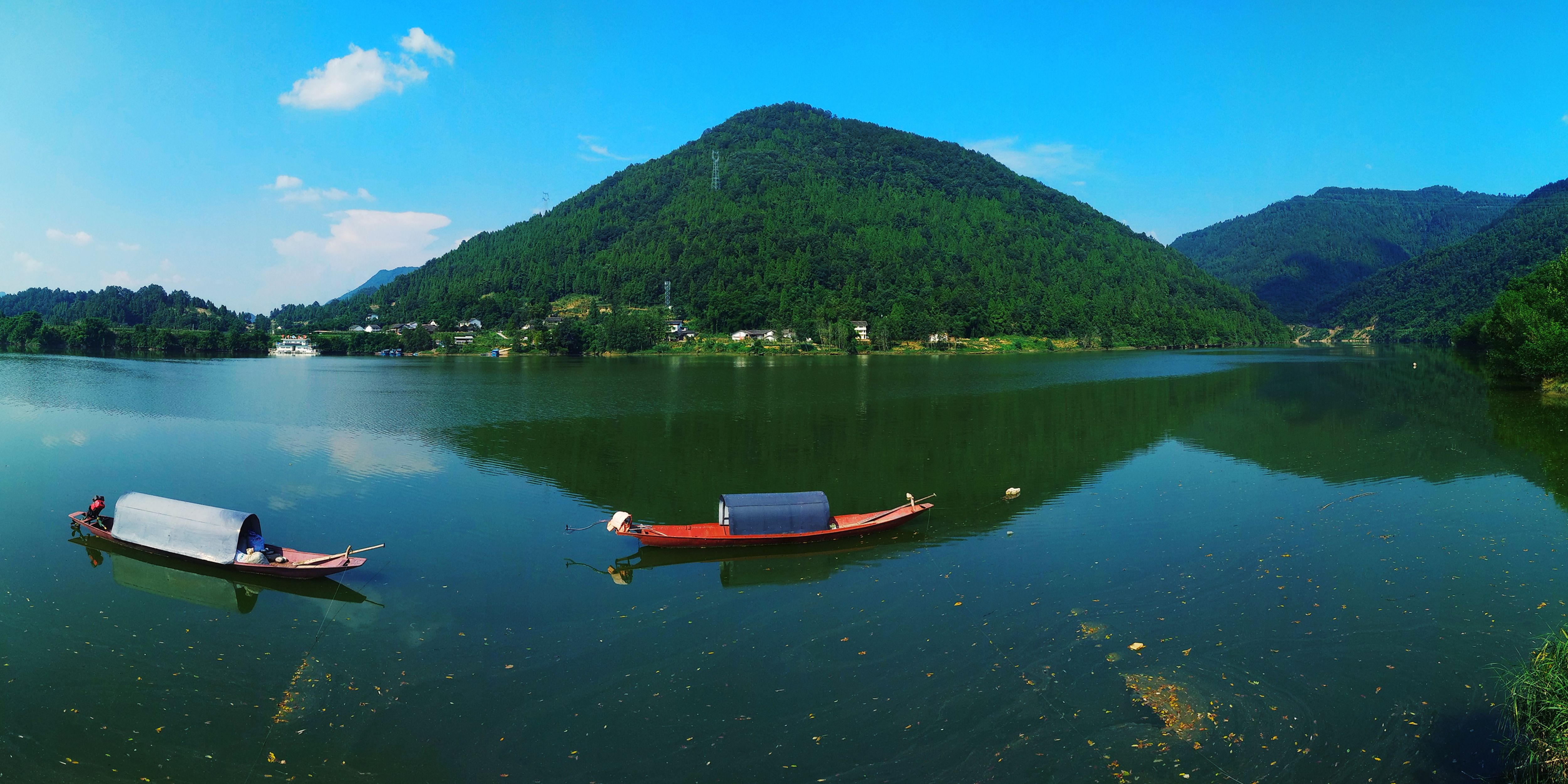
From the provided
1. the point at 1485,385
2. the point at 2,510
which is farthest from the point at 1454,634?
the point at 1485,385

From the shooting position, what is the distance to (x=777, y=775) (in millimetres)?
9320

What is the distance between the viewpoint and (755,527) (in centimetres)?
1844

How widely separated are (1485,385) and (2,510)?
88476 millimetres

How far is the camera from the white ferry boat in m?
136

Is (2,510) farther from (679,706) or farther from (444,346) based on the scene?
(444,346)

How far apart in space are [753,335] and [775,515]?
139 m

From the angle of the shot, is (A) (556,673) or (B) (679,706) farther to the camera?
(A) (556,673)

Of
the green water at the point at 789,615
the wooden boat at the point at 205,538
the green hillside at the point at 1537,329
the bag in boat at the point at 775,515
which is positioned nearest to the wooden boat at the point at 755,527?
the bag in boat at the point at 775,515

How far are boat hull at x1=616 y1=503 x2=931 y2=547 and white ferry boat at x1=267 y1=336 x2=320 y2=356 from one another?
478 ft

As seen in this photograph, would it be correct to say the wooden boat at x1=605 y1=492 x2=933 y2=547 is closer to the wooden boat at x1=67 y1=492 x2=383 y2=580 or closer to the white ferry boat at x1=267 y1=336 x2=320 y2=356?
the wooden boat at x1=67 y1=492 x2=383 y2=580

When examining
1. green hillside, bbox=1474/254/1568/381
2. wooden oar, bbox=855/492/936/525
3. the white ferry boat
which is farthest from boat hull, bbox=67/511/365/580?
the white ferry boat

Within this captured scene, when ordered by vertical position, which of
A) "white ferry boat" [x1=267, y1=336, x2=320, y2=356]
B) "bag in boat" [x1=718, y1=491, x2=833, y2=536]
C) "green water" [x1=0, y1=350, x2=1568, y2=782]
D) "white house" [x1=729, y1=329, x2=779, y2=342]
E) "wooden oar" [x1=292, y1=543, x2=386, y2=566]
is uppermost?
"white house" [x1=729, y1=329, x2=779, y2=342]

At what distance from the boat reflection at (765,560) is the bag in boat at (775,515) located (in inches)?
18.8

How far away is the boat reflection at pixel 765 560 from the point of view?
16.5 m
